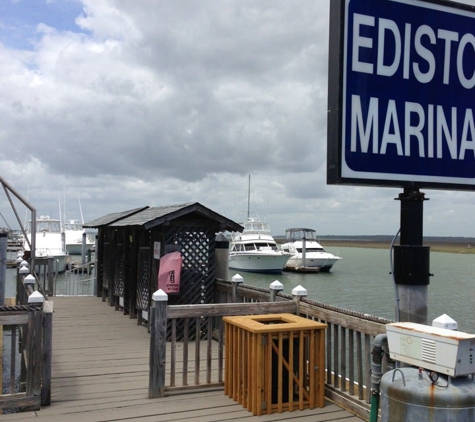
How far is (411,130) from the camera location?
3.10 metres

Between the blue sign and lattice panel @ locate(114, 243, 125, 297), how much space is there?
9240 mm

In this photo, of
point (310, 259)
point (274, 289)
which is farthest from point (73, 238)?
point (274, 289)

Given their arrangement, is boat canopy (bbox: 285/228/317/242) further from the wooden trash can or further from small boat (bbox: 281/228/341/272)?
the wooden trash can

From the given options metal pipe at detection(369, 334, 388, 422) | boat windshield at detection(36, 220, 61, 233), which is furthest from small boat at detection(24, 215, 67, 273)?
metal pipe at detection(369, 334, 388, 422)

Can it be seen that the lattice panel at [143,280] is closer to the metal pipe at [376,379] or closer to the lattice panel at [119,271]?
the lattice panel at [119,271]

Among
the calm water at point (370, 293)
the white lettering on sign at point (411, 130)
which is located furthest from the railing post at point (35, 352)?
the calm water at point (370, 293)

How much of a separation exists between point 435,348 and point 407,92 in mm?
Result: 1506

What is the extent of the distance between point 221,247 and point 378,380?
6.42 m

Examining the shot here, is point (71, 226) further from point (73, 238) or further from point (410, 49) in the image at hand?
point (410, 49)

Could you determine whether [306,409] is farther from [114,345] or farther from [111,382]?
[114,345]

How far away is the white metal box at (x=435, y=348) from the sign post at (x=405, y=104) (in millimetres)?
146

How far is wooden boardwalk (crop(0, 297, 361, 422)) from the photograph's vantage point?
5004 millimetres

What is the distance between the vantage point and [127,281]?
11.3m

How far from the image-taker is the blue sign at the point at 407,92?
3.00m
